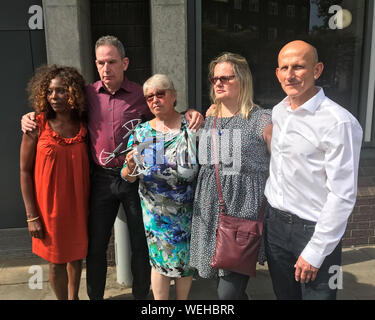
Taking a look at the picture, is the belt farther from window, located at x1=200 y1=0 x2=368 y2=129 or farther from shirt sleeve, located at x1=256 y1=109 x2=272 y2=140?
window, located at x1=200 y1=0 x2=368 y2=129

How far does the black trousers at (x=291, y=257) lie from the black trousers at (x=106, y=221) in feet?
3.68

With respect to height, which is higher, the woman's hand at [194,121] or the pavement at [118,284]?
the woman's hand at [194,121]

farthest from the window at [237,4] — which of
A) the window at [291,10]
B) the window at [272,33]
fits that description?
the window at [291,10]

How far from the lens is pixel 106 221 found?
8.93 ft

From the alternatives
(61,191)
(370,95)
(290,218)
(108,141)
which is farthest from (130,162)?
(370,95)

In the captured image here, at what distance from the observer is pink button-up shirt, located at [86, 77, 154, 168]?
262 centimetres

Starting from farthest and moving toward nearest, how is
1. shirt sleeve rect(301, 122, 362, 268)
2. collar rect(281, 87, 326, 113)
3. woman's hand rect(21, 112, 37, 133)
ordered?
woman's hand rect(21, 112, 37, 133) < collar rect(281, 87, 326, 113) < shirt sleeve rect(301, 122, 362, 268)

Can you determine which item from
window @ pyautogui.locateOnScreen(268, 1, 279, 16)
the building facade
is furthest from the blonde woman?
window @ pyautogui.locateOnScreen(268, 1, 279, 16)

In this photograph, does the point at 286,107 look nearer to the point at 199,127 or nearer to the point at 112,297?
the point at 199,127

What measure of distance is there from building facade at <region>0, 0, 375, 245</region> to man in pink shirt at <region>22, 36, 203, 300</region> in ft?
3.56

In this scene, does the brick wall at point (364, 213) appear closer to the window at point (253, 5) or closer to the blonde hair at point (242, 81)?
the window at point (253, 5)

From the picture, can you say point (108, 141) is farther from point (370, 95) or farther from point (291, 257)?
point (370, 95)

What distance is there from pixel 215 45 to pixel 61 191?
264cm

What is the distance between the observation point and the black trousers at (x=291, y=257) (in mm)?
1849
